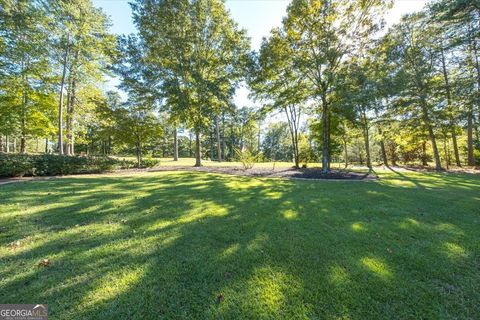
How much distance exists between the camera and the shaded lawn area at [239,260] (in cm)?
192

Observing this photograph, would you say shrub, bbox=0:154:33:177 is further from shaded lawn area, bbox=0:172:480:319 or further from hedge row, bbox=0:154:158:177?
shaded lawn area, bbox=0:172:480:319

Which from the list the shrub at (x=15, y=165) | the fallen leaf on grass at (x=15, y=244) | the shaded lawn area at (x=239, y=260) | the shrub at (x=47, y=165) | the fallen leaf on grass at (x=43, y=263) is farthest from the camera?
the shrub at (x=47, y=165)

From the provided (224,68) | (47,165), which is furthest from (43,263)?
(224,68)

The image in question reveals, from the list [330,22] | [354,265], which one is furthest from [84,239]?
[330,22]

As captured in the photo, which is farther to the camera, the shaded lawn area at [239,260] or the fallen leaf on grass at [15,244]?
the fallen leaf on grass at [15,244]

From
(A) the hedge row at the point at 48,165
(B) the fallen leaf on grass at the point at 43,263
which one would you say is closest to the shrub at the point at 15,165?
(A) the hedge row at the point at 48,165

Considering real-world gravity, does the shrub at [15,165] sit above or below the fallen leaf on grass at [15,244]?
above

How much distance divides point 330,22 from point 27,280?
14.8m

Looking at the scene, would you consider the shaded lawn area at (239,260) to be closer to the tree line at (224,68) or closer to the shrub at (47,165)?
the shrub at (47,165)

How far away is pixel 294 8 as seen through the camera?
36.2 feet

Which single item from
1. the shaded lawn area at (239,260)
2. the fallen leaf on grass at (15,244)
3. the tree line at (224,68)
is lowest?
the shaded lawn area at (239,260)

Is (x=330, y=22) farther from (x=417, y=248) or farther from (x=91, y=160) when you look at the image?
(x=91, y=160)

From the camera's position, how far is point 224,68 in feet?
52.9

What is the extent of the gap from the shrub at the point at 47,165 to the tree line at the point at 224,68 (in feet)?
12.8
